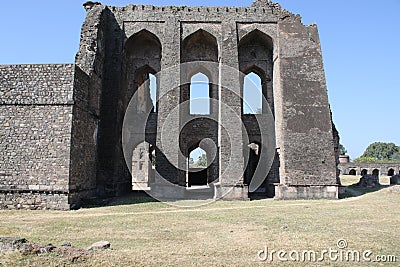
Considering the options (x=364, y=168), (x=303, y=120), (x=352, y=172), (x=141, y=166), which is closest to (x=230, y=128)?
(x=303, y=120)

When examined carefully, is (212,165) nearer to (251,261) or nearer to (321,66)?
(321,66)

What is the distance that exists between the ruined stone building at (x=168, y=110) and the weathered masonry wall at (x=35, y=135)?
31mm

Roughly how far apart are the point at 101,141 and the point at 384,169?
31.2m

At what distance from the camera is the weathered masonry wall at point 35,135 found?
10.2 meters

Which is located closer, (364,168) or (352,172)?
(364,168)

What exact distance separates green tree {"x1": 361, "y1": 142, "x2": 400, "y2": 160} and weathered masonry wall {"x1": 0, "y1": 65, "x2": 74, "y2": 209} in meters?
80.4

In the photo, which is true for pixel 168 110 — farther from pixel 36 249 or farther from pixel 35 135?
pixel 36 249

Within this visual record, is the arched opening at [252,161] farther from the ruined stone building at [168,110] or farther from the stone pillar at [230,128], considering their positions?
the stone pillar at [230,128]

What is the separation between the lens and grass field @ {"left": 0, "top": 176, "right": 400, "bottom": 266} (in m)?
4.61

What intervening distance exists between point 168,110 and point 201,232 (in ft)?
25.7

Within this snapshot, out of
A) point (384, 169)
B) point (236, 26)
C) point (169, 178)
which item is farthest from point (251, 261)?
point (384, 169)

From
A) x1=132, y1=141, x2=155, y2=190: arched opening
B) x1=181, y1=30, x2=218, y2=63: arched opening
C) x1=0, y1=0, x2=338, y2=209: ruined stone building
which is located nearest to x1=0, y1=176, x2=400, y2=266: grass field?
x1=0, y1=0, x2=338, y2=209: ruined stone building

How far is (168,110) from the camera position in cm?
1384

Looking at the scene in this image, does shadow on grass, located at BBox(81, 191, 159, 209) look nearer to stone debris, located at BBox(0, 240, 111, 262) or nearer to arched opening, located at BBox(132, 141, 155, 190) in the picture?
stone debris, located at BBox(0, 240, 111, 262)
